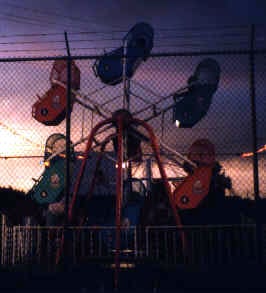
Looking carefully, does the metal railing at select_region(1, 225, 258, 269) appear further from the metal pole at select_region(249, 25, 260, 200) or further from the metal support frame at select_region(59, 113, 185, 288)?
the metal pole at select_region(249, 25, 260, 200)

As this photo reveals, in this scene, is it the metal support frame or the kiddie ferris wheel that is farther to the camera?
the kiddie ferris wheel

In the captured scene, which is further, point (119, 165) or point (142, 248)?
point (142, 248)

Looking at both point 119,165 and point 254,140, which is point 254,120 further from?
point 119,165

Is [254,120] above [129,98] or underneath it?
underneath

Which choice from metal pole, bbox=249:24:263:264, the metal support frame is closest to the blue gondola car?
the metal support frame

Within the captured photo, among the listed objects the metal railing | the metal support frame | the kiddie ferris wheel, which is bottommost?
the metal railing

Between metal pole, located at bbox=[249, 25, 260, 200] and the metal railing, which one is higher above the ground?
metal pole, located at bbox=[249, 25, 260, 200]

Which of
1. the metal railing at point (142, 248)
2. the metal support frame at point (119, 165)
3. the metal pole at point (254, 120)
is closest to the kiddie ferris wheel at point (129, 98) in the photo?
the metal railing at point (142, 248)

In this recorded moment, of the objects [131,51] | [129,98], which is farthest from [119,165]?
[131,51]

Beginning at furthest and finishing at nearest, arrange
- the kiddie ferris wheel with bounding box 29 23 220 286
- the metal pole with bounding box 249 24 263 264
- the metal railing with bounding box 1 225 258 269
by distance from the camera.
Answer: the kiddie ferris wheel with bounding box 29 23 220 286 → the metal railing with bounding box 1 225 258 269 → the metal pole with bounding box 249 24 263 264

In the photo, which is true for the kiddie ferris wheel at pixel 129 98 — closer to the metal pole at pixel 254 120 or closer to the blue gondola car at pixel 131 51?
the blue gondola car at pixel 131 51

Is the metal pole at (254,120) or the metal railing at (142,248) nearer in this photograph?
the metal pole at (254,120)

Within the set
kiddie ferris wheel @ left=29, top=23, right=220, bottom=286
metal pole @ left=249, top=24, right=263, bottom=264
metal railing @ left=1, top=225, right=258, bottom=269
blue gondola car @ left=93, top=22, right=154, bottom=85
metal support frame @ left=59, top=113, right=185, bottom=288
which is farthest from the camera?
blue gondola car @ left=93, top=22, right=154, bottom=85

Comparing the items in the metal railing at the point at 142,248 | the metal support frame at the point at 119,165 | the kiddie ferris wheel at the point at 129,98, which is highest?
the kiddie ferris wheel at the point at 129,98
